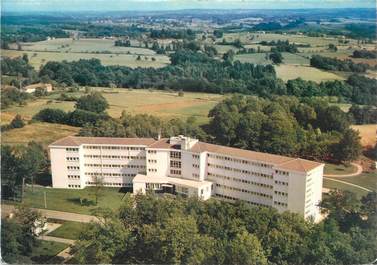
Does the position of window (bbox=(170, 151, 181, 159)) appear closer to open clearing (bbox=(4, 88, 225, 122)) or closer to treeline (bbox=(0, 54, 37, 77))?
open clearing (bbox=(4, 88, 225, 122))

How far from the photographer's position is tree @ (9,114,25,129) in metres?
11.9

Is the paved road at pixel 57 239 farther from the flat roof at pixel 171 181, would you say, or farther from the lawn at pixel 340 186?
the lawn at pixel 340 186

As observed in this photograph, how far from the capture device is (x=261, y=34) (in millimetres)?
13391

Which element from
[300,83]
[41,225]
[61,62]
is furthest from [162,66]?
[41,225]

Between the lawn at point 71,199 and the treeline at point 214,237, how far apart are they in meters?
1.32

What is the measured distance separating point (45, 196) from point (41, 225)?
181 cm

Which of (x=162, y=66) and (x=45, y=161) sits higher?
(x=162, y=66)

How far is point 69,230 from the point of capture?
27.3 feet

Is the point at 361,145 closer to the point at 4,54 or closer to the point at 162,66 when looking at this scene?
the point at 162,66

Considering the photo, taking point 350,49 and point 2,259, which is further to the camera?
point 350,49

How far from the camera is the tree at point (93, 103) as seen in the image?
1303 cm

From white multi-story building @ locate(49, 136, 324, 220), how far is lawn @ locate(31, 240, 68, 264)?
2.31 meters

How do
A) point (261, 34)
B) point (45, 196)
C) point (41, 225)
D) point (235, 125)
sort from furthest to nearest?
1. point (261, 34)
2. point (235, 125)
3. point (45, 196)
4. point (41, 225)

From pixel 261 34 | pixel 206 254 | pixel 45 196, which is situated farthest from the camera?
pixel 261 34
